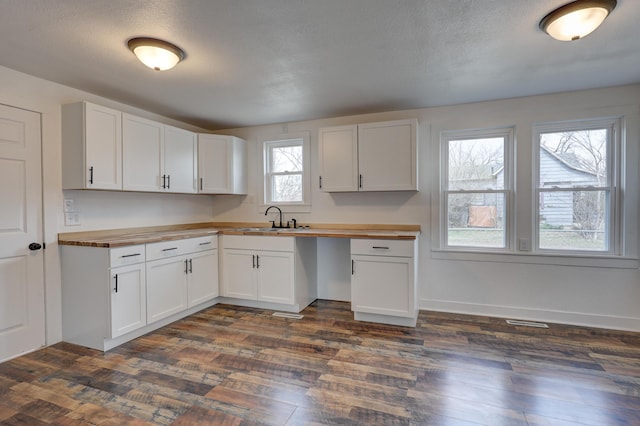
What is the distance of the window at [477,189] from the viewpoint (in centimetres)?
351

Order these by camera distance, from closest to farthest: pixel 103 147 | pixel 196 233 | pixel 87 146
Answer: pixel 87 146 < pixel 103 147 < pixel 196 233

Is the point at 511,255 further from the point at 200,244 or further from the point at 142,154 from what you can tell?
the point at 142,154

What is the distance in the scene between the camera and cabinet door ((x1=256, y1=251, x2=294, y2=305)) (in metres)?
3.60

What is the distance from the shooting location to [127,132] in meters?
3.14

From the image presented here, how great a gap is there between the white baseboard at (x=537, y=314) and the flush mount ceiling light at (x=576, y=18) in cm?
258

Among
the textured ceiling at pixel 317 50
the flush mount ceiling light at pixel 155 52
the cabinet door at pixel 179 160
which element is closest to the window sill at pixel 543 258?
the textured ceiling at pixel 317 50

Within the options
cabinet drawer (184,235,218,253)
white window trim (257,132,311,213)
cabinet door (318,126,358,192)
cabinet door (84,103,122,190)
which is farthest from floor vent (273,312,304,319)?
cabinet door (84,103,122,190)

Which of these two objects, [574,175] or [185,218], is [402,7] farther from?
[185,218]

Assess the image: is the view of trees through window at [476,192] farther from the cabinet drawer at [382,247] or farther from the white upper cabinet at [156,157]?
the white upper cabinet at [156,157]

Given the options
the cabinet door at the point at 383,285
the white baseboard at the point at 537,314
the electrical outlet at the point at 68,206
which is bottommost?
the white baseboard at the point at 537,314

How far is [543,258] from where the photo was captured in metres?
3.33

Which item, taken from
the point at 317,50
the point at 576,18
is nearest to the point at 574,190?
the point at 576,18

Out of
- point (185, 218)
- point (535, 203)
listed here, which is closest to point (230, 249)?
Result: point (185, 218)

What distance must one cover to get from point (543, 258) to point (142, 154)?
13.7ft
